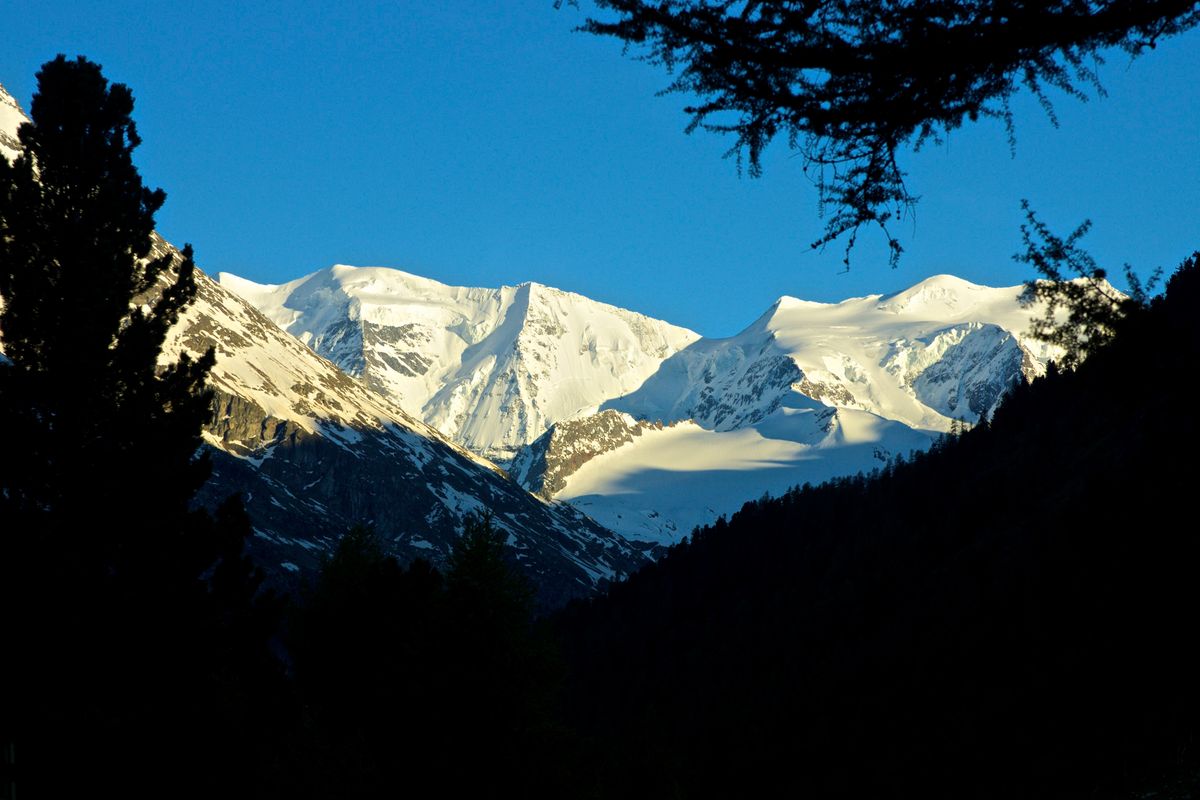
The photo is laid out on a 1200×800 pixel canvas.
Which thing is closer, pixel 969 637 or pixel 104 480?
Answer: pixel 104 480

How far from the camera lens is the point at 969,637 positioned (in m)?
125

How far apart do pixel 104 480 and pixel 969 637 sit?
116 metres

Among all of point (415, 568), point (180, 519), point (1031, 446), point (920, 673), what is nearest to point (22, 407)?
point (180, 519)

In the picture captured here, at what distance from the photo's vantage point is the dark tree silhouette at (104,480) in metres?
21.9

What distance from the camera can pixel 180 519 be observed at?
25969 millimetres

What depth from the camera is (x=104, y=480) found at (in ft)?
80.6

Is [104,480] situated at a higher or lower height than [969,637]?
higher

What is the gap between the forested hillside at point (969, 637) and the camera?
2708 centimetres

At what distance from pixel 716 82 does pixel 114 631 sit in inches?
803

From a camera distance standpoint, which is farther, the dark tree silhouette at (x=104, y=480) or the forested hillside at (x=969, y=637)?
the forested hillside at (x=969, y=637)

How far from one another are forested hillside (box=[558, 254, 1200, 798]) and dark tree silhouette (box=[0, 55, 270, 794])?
17896mm

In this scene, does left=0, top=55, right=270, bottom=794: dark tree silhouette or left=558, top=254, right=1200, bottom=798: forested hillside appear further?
left=558, top=254, right=1200, bottom=798: forested hillside

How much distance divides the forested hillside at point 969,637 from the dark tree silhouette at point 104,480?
17.9 m

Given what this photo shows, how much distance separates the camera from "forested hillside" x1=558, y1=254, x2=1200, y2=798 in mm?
27078
